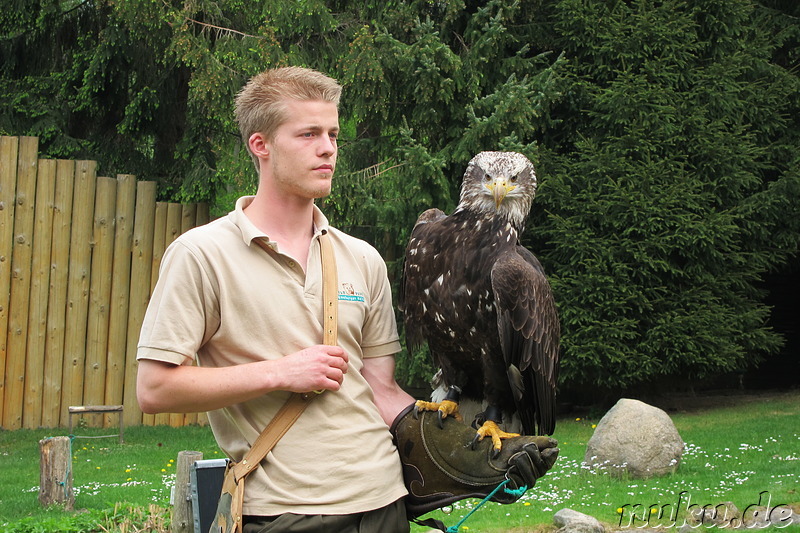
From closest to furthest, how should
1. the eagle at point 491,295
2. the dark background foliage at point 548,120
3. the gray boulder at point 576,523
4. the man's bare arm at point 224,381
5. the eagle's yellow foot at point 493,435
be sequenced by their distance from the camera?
the man's bare arm at point 224,381, the eagle's yellow foot at point 493,435, the eagle at point 491,295, the gray boulder at point 576,523, the dark background foliage at point 548,120

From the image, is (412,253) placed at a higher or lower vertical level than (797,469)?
higher

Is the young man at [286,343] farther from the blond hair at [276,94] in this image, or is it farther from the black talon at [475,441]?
the black talon at [475,441]

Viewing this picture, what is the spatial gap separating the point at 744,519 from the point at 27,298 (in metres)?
6.76

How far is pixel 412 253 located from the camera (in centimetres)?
341

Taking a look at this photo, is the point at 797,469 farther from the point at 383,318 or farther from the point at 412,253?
the point at 383,318

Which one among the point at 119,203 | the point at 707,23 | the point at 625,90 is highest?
the point at 707,23

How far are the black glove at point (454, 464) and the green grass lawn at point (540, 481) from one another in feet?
10.7

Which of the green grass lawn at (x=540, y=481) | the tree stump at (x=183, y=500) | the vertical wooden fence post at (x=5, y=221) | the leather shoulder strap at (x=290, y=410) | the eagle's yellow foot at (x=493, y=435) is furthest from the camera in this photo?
the vertical wooden fence post at (x=5, y=221)

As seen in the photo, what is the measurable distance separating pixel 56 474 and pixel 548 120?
6409 millimetres

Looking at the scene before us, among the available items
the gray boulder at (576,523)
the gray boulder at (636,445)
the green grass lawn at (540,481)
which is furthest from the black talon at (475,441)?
the gray boulder at (636,445)

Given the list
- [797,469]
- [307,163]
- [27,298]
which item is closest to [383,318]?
[307,163]

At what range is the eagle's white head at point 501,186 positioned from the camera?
128 inches

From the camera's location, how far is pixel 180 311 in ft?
7.15

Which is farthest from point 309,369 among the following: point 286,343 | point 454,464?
point 454,464
